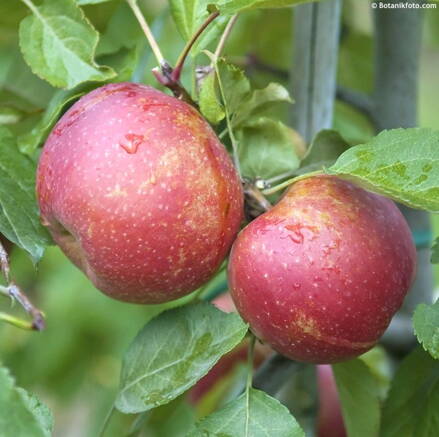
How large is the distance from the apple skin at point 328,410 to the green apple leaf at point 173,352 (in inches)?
18.0

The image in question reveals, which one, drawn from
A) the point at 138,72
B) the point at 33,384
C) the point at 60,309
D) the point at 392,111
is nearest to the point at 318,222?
the point at 138,72

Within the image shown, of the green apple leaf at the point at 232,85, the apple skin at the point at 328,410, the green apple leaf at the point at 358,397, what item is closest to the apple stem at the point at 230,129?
the green apple leaf at the point at 232,85

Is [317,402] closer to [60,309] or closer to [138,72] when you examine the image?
[138,72]

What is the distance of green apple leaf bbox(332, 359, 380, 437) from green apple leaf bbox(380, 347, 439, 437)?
0.08ft

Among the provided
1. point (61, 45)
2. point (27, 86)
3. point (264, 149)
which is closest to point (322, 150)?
point (264, 149)

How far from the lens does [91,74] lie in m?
0.82

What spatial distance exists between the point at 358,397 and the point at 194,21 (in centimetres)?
39

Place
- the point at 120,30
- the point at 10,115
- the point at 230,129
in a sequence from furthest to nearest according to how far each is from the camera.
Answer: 1. the point at 120,30
2. the point at 10,115
3. the point at 230,129

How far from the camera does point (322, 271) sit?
0.71 meters

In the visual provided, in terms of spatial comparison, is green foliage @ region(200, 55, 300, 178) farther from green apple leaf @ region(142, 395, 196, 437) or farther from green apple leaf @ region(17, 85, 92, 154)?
green apple leaf @ region(142, 395, 196, 437)

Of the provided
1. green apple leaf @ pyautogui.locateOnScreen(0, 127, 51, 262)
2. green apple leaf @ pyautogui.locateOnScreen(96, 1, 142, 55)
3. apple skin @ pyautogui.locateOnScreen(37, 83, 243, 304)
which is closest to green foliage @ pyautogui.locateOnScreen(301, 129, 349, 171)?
apple skin @ pyautogui.locateOnScreen(37, 83, 243, 304)

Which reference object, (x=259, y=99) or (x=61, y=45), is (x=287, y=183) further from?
(x=61, y=45)

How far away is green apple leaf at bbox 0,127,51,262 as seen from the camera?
2.52ft

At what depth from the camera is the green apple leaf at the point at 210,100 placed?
75 cm
